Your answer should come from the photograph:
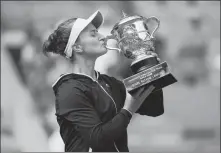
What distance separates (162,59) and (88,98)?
415 centimetres

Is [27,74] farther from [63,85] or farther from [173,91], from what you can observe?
[63,85]

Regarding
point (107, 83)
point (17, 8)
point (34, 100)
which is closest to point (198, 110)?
point (34, 100)

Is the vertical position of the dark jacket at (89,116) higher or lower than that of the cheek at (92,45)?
lower

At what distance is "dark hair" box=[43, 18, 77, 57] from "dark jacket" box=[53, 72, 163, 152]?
0.32 feet

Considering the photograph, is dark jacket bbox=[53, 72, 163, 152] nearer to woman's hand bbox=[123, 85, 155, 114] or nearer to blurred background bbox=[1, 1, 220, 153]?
woman's hand bbox=[123, 85, 155, 114]

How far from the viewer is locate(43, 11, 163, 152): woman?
1245 mm

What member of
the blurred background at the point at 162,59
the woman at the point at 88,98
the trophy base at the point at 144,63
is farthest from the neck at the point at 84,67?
the blurred background at the point at 162,59

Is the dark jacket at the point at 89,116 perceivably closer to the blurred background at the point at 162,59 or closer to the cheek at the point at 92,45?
the cheek at the point at 92,45

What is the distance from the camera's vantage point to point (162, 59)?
17.7ft

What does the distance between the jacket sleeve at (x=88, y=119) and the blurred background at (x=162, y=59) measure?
396cm

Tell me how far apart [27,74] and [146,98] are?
435 centimetres

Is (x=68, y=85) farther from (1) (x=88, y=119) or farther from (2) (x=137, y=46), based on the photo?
(2) (x=137, y=46)

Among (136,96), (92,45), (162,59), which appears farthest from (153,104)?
(162,59)

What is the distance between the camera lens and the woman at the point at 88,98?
1245 millimetres
